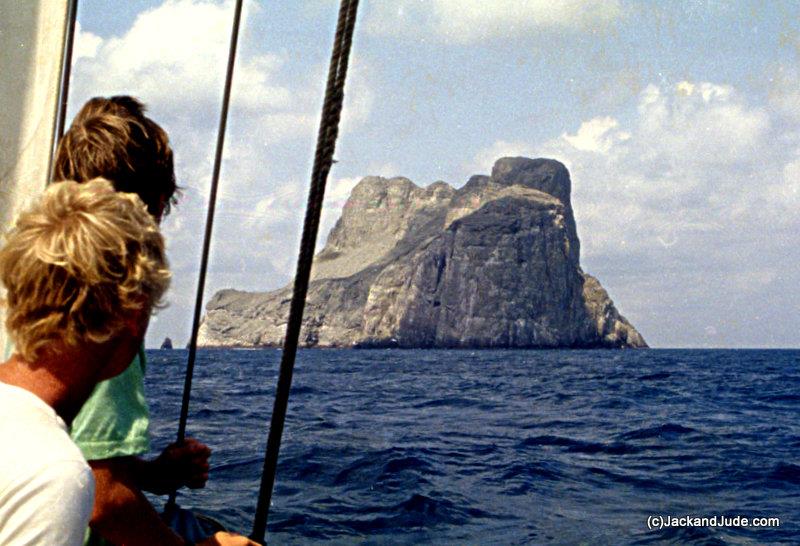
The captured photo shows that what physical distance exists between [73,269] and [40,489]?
0.24 meters

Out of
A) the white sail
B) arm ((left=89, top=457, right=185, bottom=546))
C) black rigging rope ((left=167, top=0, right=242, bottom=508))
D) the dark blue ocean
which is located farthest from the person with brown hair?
the dark blue ocean

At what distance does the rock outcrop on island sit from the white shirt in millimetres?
105562

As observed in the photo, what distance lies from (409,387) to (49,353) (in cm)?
2142

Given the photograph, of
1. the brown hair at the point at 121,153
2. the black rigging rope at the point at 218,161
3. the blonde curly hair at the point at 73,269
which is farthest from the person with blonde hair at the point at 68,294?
the black rigging rope at the point at 218,161

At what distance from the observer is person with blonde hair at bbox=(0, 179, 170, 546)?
954 millimetres

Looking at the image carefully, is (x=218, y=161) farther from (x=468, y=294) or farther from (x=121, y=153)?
(x=468, y=294)

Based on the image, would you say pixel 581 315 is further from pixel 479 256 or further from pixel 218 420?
pixel 218 420

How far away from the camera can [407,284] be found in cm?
11119

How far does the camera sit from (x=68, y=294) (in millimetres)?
975

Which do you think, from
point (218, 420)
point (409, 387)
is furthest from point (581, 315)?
point (218, 420)

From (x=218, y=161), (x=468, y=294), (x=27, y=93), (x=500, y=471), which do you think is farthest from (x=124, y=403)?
(x=468, y=294)

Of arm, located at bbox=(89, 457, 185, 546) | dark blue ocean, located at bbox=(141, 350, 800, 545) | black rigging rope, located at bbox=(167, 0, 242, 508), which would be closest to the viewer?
arm, located at bbox=(89, 457, 185, 546)

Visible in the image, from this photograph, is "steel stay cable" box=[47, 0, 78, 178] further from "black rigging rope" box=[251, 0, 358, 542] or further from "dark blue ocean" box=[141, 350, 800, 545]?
"dark blue ocean" box=[141, 350, 800, 545]

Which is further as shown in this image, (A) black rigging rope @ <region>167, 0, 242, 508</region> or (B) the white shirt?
(A) black rigging rope @ <region>167, 0, 242, 508</region>
